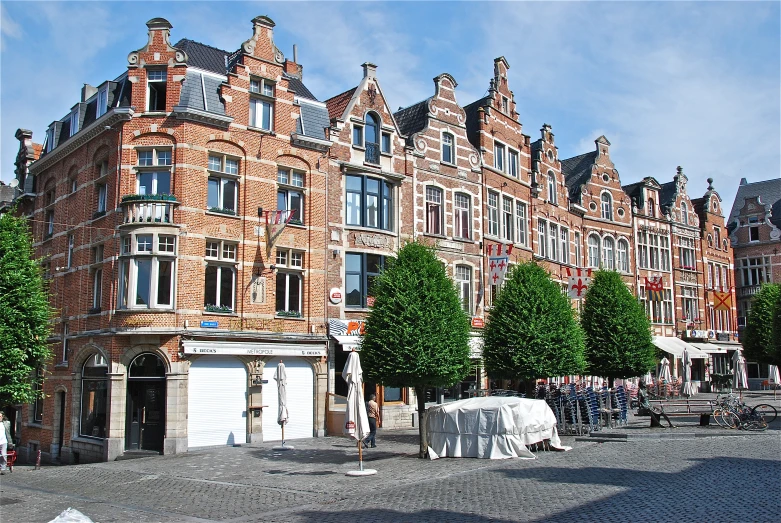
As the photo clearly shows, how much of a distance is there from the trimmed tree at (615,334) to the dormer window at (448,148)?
28.0 feet

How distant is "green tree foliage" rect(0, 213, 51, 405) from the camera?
68.5ft

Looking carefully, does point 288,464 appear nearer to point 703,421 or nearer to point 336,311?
point 336,311

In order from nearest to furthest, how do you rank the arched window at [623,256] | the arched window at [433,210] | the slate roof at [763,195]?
the arched window at [433,210], the arched window at [623,256], the slate roof at [763,195]

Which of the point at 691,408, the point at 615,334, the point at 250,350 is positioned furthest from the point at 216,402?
the point at 691,408

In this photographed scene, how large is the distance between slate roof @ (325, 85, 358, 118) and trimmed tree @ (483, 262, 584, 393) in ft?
31.3

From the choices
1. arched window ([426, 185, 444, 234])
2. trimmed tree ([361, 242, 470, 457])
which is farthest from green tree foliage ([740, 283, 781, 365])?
trimmed tree ([361, 242, 470, 457])

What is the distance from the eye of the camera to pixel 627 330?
98.6ft

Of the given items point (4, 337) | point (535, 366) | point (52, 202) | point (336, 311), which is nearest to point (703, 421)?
point (535, 366)

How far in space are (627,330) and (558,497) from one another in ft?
62.7

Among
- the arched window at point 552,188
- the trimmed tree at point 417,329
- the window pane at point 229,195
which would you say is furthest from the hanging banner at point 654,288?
the window pane at point 229,195

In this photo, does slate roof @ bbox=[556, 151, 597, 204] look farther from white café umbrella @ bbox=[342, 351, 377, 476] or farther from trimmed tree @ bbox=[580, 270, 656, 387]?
white café umbrella @ bbox=[342, 351, 377, 476]

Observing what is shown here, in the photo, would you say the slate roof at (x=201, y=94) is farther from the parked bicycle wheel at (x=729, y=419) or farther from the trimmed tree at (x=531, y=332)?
the parked bicycle wheel at (x=729, y=419)

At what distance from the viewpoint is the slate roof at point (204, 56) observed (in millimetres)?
24312

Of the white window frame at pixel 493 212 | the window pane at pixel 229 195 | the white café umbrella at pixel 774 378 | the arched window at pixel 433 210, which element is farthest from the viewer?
the white café umbrella at pixel 774 378
